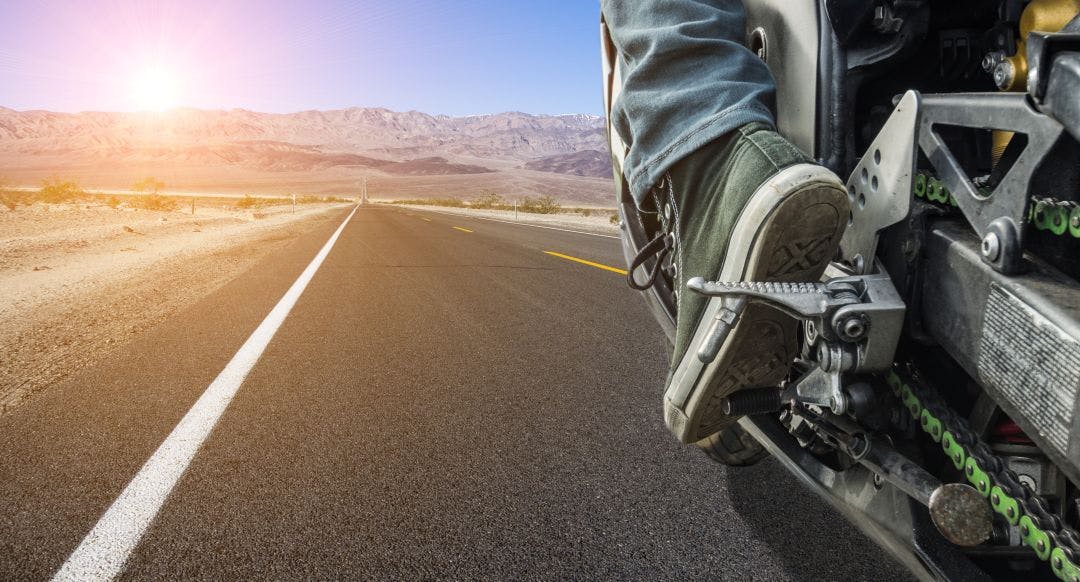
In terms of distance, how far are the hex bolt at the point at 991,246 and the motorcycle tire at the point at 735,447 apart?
1.15 metres

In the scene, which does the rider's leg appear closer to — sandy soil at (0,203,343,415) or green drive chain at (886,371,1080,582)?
green drive chain at (886,371,1080,582)

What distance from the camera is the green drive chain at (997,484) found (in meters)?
1.01

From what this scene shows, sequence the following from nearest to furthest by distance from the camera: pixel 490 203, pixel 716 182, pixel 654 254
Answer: pixel 716 182
pixel 654 254
pixel 490 203

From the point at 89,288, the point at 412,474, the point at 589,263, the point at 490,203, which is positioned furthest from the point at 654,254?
the point at 490,203

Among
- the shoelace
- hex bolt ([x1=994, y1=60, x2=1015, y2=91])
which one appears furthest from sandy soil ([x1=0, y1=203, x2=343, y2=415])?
hex bolt ([x1=994, y1=60, x2=1015, y2=91])

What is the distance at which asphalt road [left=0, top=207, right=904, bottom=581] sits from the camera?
178 centimetres

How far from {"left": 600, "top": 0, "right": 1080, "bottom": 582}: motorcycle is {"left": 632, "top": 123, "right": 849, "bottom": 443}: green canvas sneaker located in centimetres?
6

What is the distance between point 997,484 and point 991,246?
16.2 inches

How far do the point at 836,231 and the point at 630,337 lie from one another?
318cm

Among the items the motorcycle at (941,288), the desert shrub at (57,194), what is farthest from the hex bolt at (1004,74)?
the desert shrub at (57,194)

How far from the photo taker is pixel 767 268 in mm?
1334

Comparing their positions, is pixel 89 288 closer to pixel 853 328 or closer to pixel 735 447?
pixel 735 447

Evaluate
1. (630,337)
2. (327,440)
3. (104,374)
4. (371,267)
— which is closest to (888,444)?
(327,440)

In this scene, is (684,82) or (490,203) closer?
(684,82)
